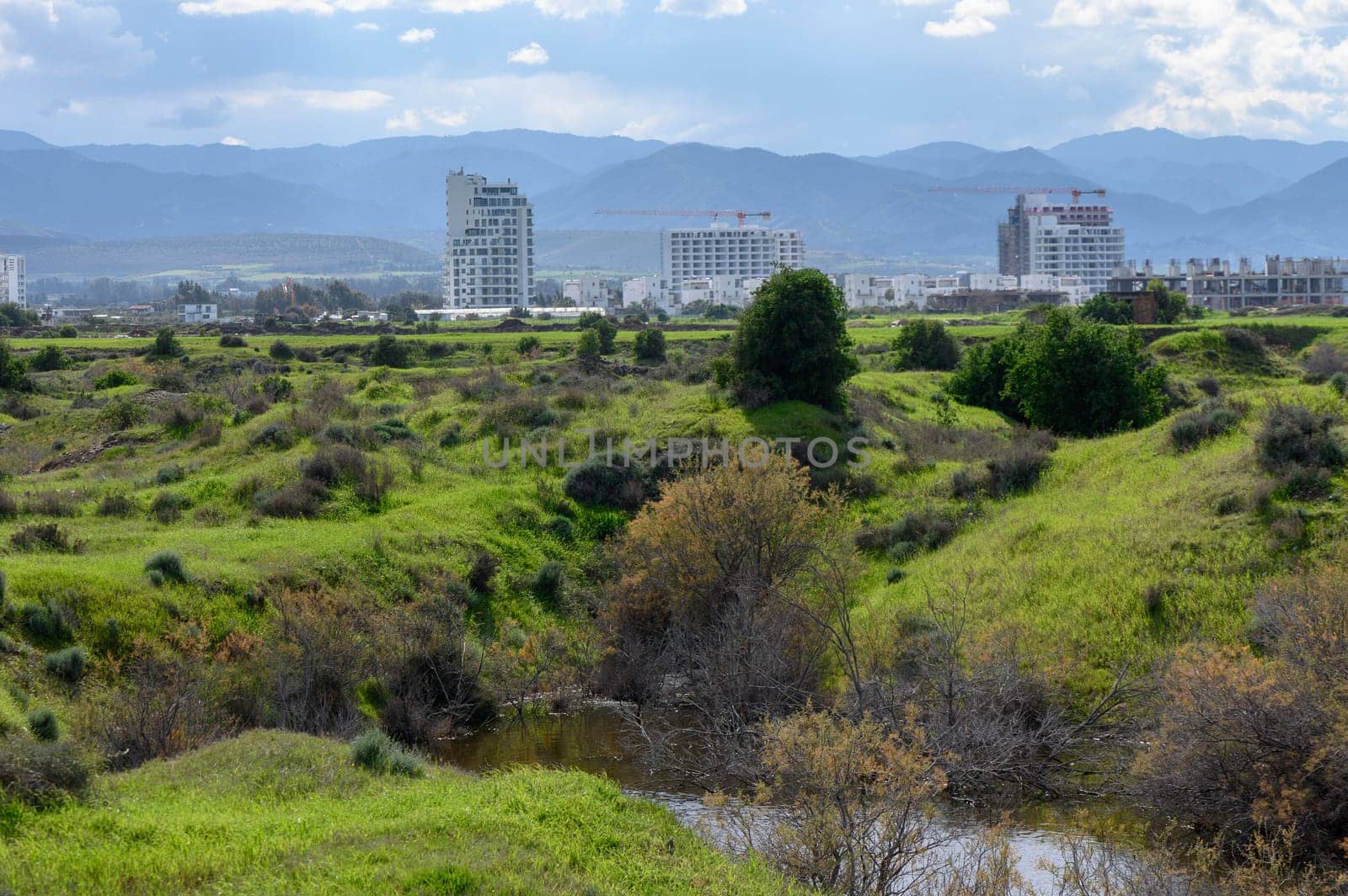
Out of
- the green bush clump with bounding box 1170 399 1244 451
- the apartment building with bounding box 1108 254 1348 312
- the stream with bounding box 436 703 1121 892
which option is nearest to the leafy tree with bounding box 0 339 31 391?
the stream with bounding box 436 703 1121 892

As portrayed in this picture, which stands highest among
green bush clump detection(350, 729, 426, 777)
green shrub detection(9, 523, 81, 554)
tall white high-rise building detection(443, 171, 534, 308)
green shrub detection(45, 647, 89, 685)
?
tall white high-rise building detection(443, 171, 534, 308)

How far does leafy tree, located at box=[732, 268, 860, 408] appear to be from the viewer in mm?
43094

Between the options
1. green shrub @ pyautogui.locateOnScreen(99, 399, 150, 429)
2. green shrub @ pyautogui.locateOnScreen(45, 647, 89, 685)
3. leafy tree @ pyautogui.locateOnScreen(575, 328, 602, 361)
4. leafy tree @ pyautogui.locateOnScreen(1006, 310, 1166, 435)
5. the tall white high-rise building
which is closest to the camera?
green shrub @ pyautogui.locateOnScreen(45, 647, 89, 685)

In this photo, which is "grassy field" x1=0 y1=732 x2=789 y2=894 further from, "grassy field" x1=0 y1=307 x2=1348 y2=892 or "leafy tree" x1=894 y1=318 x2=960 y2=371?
"leafy tree" x1=894 y1=318 x2=960 y2=371

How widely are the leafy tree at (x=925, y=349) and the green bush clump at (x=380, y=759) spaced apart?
174 ft

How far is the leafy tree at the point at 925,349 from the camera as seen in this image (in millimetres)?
69875

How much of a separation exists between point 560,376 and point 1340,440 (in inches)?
1279

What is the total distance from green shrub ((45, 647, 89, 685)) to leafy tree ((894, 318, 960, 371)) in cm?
5172

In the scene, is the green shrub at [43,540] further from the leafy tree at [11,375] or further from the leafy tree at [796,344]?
the leafy tree at [11,375]

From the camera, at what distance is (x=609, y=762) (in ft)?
80.2

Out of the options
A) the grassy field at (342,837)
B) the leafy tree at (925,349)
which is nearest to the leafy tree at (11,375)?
the leafy tree at (925,349)

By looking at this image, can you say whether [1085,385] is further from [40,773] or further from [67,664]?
[40,773]

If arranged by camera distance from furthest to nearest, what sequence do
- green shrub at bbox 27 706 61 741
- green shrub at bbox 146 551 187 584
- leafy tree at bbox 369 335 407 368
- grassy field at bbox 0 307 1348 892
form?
leafy tree at bbox 369 335 407 368, green shrub at bbox 146 551 187 584, green shrub at bbox 27 706 61 741, grassy field at bbox 0 307 1348 892

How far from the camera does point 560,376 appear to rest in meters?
55.5
